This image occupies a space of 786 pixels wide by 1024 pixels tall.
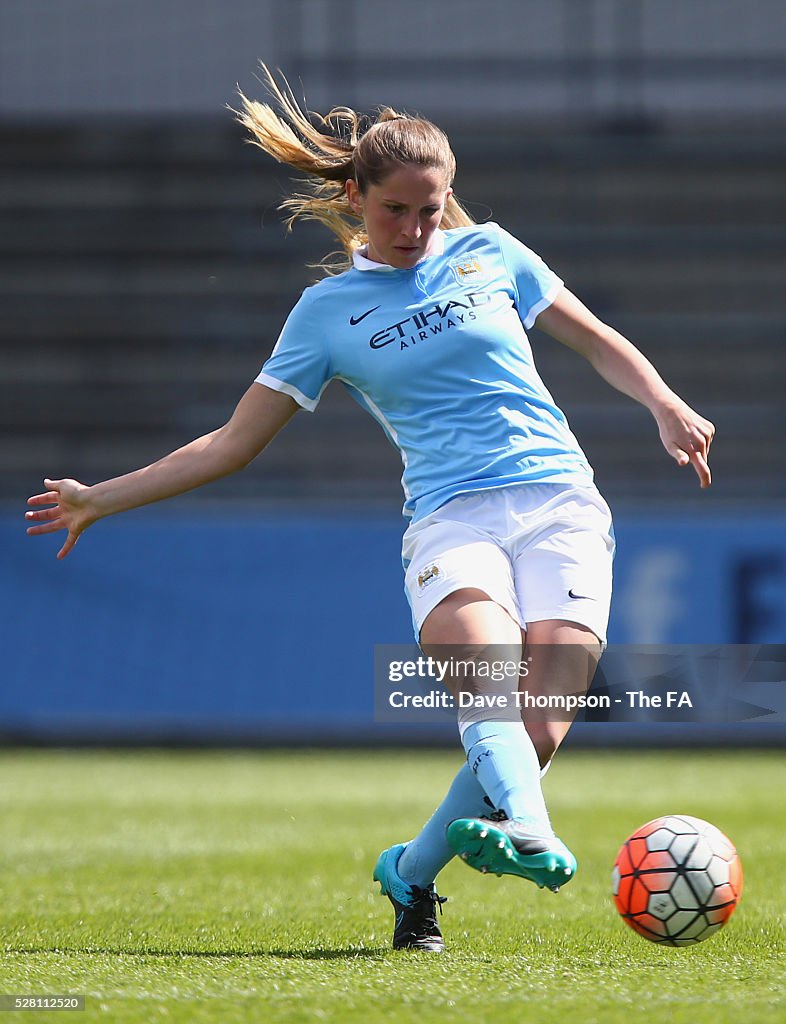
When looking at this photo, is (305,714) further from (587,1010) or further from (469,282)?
(587,1010)

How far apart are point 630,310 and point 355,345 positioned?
10185 mm

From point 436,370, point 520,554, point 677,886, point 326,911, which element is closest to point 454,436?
point 436,370

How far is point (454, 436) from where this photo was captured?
3.26m

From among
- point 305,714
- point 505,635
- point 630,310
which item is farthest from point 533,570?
point 630,310

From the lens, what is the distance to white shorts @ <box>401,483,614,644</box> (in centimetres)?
313

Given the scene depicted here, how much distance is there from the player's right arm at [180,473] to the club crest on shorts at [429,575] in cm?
48

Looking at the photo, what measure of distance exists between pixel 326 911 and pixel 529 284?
1.83 metres

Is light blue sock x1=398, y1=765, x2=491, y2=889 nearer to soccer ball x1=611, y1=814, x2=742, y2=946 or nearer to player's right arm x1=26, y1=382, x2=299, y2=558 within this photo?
soccer ball x1=611, y1=814, x2=742, y2=946

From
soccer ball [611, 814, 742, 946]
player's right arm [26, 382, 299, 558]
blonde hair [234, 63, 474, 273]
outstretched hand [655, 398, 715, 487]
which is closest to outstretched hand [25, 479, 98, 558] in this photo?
player's right arm [26, 382, 299, 558]

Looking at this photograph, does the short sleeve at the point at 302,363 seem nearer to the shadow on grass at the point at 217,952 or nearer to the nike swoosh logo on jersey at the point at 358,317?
the nike swoosh logo on jersey at the point at 358,317

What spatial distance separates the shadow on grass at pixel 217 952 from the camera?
3.23 m

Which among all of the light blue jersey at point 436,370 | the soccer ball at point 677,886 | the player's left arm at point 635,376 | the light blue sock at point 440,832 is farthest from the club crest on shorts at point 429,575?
the soccer ball at point 677,886

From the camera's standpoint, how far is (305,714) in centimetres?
995

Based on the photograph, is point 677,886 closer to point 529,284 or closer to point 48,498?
point 529,284
